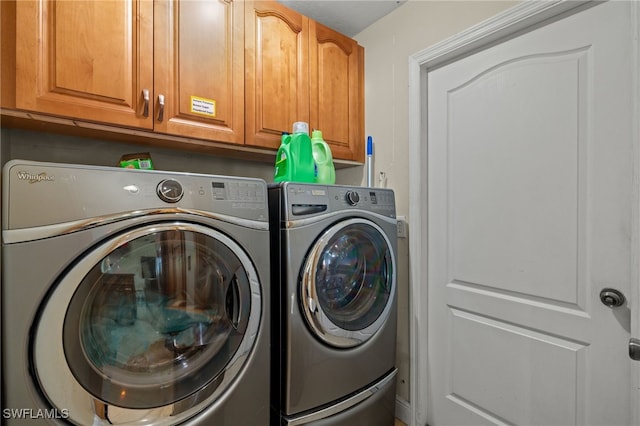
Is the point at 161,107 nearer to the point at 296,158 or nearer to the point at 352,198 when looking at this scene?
the point at 296,158

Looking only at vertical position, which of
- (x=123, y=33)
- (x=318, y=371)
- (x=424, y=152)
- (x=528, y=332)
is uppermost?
(x=123, y=33)

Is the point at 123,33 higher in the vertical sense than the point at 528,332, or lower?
higher

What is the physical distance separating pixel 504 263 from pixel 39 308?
166cm

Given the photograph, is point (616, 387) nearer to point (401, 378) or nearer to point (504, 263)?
point (504, 263)

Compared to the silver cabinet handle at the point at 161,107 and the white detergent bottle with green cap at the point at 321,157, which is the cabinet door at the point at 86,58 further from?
the white detergent bottle with green cap at the point at 321,157

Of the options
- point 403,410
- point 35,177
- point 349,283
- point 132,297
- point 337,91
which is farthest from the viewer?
point 337,91

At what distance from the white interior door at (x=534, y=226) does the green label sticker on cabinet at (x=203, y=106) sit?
3.71ft

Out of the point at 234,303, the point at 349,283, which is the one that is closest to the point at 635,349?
the point at 349,283

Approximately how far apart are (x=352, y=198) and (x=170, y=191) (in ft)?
2.50

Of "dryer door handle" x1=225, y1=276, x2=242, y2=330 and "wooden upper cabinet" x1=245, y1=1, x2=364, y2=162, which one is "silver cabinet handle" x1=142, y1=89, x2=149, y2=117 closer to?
"wooden upper cabinet" x1=245, y1=1, x2=364, y2=162

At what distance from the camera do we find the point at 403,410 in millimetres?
1725

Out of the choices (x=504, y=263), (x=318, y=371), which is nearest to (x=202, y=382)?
(x=318, y=371)

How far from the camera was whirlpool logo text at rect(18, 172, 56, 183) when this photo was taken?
0.77m

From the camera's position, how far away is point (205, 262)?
103 cm
